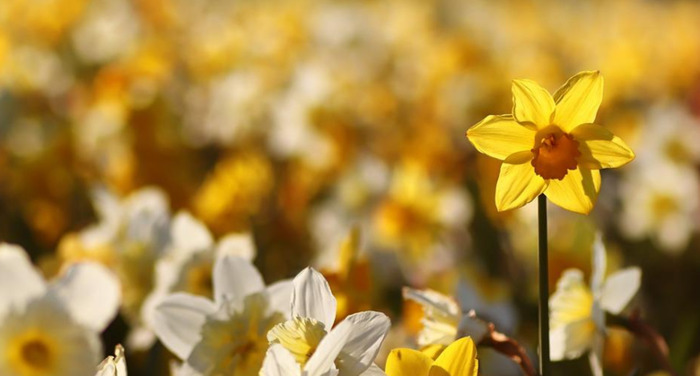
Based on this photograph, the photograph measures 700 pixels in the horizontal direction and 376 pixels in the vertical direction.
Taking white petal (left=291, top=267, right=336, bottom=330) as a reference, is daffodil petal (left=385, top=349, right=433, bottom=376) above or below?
below

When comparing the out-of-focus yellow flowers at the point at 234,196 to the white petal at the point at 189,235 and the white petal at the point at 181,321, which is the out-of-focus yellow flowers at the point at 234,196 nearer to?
the white petal at the point at 189,235

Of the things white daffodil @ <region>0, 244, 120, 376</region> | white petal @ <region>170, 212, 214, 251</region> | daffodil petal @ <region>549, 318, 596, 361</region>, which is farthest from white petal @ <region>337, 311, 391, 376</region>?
white petal @ <region>170, 212, 214, 251</region>

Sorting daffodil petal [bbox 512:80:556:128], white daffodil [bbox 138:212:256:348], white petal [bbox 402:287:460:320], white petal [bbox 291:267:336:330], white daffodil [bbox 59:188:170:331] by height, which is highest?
daffodil petal [bbox 512:80:556:128]

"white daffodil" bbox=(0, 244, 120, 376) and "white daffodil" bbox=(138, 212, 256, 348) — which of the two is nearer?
"white daffodil" bbox=(0, 244, 120, 376)

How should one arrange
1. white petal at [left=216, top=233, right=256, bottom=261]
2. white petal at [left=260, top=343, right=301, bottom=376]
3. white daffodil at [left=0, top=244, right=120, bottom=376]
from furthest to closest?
white petal at [left=216, top=233, right=256, bottom=261] < white daffodil at [left=0, top=244, right=120, bottom=376] < white petal at [left=260, top=343, right=301, bottom=376]

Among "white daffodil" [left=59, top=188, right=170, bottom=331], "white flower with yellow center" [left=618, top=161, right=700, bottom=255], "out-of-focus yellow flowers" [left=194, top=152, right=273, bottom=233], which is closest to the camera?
"white daffodil" [left=59, top=188, right=170, bottom=331]

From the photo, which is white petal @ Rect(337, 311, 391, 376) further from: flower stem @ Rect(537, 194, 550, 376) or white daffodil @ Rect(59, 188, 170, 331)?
white daffodil @ Rect(59, 188, 170, 331)

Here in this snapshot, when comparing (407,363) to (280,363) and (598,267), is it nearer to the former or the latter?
(280,363)

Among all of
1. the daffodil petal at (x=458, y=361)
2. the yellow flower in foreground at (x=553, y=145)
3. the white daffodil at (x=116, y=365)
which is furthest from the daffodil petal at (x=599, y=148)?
the white daffodil at (x=116, y=365)
